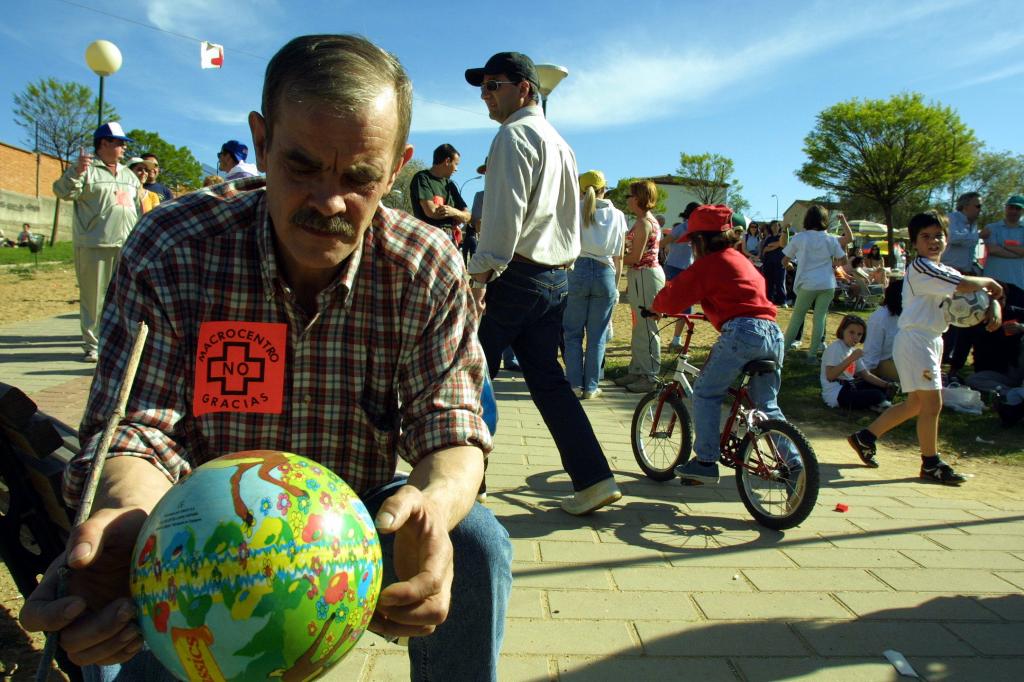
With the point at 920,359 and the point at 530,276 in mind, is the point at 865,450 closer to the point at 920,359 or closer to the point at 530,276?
the point at 920,359

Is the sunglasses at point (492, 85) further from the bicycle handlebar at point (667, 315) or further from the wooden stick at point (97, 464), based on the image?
the wooden stick at point (97, 464)

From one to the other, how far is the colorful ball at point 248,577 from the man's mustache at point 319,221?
57 centimetres

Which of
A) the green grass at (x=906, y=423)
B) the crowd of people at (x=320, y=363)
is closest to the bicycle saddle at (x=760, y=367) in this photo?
the green grass at (x=906, y=423)

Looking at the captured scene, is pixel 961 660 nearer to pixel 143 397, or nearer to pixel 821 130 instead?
pixel 143 397

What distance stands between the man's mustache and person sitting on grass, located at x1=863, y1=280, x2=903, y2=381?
23.9 ft

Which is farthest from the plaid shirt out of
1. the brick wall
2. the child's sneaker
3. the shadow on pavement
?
the brick wall

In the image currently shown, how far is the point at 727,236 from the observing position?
4.52m

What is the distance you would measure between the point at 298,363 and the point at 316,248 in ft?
0.94

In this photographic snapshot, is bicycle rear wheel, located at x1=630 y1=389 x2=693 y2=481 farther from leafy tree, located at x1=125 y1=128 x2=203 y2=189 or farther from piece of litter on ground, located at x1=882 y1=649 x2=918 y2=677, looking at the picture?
leafy tree, located at x1=125 y1=128 x2=203 y2=189

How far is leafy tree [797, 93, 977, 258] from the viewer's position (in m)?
41.8

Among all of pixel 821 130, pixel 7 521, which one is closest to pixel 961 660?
pixel 7 521

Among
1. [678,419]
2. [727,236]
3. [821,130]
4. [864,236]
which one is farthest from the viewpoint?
[821,130]

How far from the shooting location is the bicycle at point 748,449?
3924 millimetres

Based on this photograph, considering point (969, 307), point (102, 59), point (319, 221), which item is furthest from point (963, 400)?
point (102, 59)
